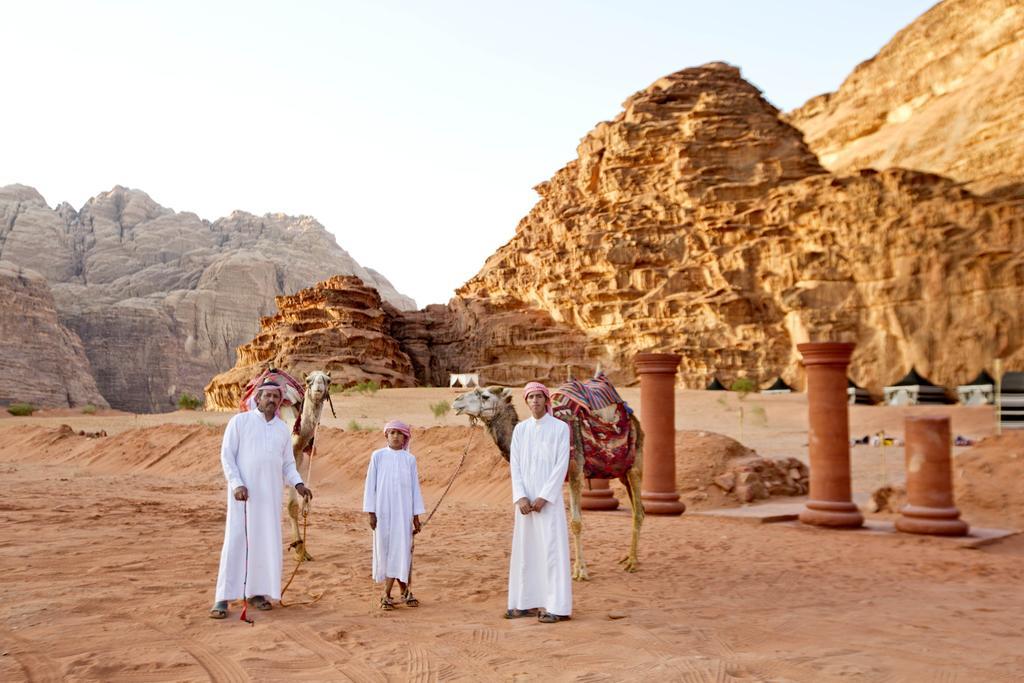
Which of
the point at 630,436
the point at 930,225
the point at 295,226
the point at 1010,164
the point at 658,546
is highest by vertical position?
the point at 295,226

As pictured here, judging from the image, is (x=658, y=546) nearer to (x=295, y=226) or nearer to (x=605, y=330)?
(x=605, y=330)

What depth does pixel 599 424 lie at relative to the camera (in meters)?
8.51

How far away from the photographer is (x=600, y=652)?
5098 mm

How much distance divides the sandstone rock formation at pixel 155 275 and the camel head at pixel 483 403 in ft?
274

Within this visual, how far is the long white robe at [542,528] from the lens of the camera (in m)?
5.96

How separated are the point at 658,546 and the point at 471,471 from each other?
8.14 metres

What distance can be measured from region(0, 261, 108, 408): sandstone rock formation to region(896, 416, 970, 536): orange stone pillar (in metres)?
75.0

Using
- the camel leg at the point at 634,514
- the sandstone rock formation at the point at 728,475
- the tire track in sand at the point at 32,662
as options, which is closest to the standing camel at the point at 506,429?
the camel leg at the point at 634,514

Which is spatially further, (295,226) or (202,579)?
(295,226)

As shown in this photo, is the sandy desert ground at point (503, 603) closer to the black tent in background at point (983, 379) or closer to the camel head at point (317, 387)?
the camel head at point (317, 387)

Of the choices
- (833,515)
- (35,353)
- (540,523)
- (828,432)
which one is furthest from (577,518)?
(35,353)

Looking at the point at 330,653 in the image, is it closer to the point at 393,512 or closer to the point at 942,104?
the point at 393,512

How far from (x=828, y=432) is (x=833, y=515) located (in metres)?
1.37

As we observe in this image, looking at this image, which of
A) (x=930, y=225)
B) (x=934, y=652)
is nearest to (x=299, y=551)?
(x=934, y=652)
